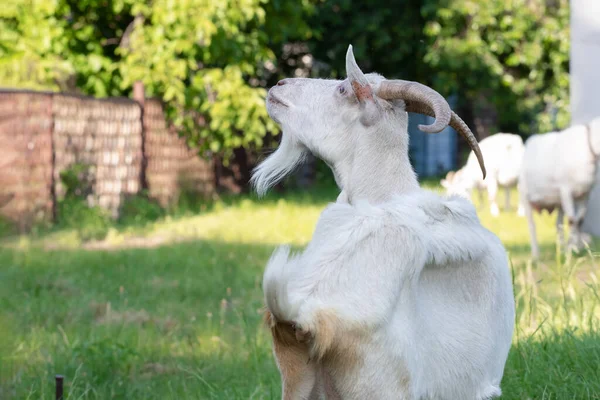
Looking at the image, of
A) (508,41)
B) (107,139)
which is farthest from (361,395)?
(508,41)

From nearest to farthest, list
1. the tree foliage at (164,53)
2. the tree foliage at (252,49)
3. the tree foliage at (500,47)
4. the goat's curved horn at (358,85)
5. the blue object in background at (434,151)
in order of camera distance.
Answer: the goat's curved horn at (358,85), the tree foliage at (164,53), the tree foliage at (252,49), the tree foliage at (500,47), the blue object in background at (434,151)

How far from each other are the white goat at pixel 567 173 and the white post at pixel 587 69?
1.45 ft

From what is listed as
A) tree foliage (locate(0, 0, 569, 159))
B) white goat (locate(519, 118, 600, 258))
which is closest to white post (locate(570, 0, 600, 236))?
white goat (locate(519, 118, 600, 258))

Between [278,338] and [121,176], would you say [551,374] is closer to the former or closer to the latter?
[278,338]

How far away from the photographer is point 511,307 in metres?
3.02

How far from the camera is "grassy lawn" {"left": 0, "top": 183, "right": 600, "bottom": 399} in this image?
14.6ft

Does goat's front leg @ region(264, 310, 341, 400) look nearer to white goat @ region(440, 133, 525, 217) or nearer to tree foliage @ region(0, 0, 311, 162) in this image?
tree foliage @ region(0, 0, 311, 162)

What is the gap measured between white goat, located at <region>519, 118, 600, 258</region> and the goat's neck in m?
6.37

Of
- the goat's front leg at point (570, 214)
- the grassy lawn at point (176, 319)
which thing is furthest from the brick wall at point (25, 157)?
the goat's front leg at point (570, 214)

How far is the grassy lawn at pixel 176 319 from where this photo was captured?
4457mm

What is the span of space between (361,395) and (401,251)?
0.39 metres

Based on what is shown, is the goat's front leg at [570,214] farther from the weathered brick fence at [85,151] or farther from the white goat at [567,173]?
the weathered brick fence at [85,151]

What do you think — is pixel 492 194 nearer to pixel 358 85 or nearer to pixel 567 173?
pixel 567 173

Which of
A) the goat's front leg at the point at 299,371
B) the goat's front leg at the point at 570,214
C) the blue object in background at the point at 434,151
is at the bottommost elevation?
the blue object in background at the point at 434,151
